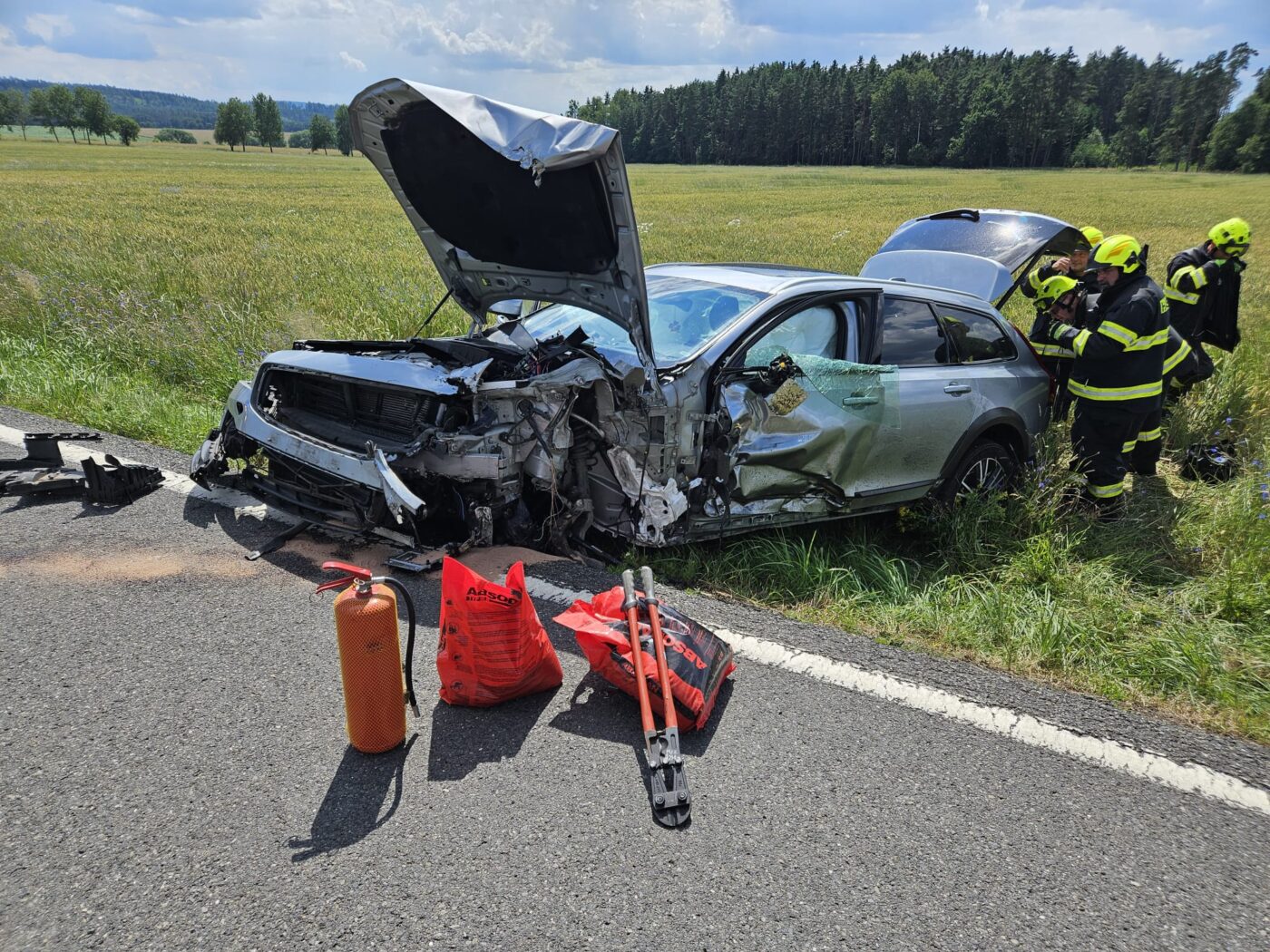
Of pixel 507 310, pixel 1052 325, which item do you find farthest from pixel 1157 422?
pixel 507 310

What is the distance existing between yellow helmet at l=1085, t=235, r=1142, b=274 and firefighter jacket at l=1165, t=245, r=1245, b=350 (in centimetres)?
193

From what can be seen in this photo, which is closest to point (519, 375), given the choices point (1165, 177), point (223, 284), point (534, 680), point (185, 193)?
point (534, 680)

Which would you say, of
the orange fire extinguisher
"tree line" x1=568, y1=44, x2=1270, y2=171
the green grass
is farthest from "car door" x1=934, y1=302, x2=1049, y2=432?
"tree line" x1=568, y1=44, x2=1270, y2=171

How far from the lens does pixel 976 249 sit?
655 cm

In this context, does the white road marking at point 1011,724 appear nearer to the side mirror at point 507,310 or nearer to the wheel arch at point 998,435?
the wheel arch at point 998,435

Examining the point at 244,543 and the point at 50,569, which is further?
the point at 244,543

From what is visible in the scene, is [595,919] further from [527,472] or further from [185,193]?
[185,193]

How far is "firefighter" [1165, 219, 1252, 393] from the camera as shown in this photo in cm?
676

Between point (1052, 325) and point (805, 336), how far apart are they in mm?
2985

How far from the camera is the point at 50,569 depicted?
3.86 m

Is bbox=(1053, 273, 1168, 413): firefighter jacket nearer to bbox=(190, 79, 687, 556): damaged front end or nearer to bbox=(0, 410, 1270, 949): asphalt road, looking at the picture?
bbox=(0, 410, 1270, 949): asphalt road

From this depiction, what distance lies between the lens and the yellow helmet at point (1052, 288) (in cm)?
655

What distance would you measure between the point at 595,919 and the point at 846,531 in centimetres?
364

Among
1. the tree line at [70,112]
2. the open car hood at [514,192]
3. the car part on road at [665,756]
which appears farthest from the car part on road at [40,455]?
the tree line at [70,112]
